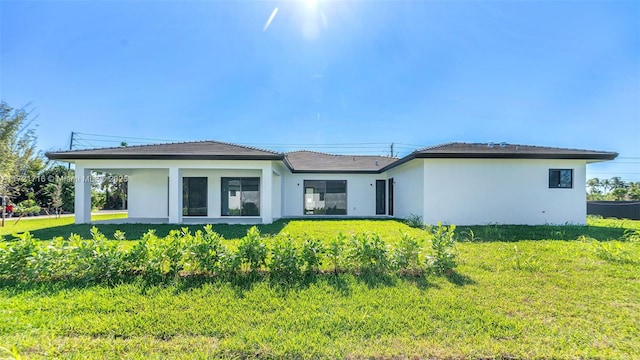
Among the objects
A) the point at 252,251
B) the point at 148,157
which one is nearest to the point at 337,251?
the point at 252,251

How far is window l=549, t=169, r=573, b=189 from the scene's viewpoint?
12227mm

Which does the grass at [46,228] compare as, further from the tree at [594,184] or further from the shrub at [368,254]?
the tree at [594,184]

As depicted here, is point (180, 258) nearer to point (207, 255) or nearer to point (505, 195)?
point (207, 255)

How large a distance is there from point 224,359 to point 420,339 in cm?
204

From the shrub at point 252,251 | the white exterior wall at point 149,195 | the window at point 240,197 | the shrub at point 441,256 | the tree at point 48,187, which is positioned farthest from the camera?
the tree at point 48,187

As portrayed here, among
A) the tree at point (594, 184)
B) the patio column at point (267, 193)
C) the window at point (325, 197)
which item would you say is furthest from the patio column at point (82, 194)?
the tree at point (594, 184)

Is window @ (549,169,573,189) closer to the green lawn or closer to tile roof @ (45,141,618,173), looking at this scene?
tile roof @ (45,141,618,173)

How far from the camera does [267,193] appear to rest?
12781mm

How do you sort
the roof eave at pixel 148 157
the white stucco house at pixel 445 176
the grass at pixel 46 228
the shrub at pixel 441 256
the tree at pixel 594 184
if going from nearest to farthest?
the shrub at pixel 441 256 → the grass at pixel 46 228 → the white stucco house at pixel 445 176 → the roof eave at pixel 148 157 → the tree at pixel 594 184

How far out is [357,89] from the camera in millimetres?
15039

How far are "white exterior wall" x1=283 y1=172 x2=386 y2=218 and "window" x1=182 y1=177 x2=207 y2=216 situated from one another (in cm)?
470

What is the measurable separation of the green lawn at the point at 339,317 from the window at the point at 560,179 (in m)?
8.06

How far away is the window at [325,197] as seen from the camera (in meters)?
17.7

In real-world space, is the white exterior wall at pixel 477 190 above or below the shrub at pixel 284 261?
above
